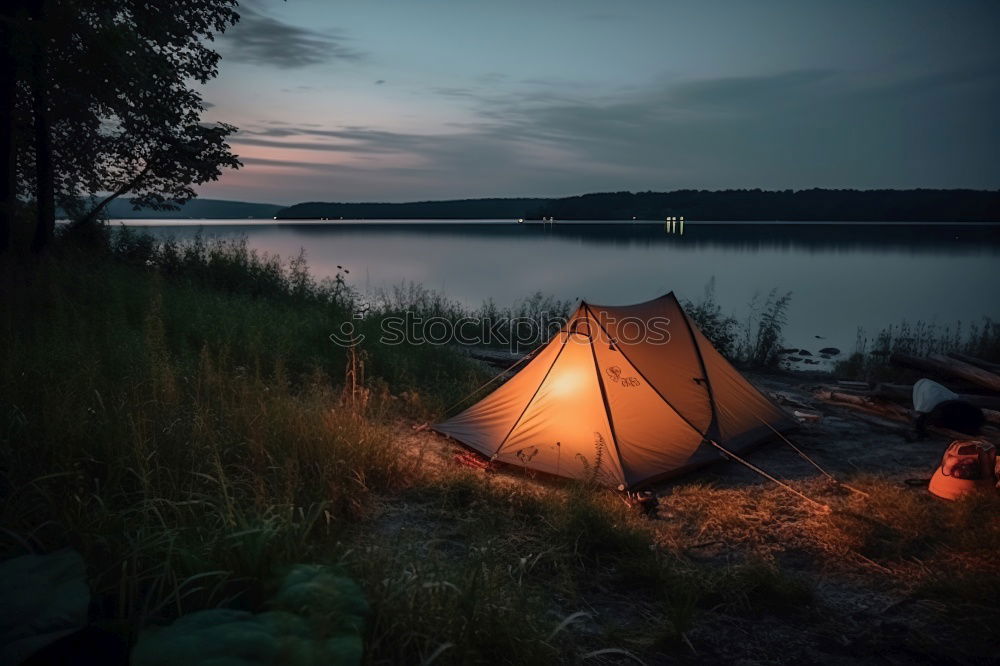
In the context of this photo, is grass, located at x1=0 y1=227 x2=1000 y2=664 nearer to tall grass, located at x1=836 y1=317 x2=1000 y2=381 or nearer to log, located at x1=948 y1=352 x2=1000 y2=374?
log, located at x1=948 y1=352 x2=1000 y2=374

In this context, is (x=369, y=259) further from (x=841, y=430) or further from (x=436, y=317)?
(x=841, y=430)

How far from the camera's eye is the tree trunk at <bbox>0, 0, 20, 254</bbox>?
9805mm

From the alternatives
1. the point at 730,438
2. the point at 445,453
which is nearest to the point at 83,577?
the point at 445,453

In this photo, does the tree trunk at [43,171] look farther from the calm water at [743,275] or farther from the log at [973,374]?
the log at [973,374]

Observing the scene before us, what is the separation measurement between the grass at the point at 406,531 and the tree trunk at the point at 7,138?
5.00 metres

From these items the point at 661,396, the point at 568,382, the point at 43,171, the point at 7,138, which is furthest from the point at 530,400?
the point at 43,171

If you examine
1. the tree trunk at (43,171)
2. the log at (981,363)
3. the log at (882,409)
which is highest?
the tree trunk at (43,171)

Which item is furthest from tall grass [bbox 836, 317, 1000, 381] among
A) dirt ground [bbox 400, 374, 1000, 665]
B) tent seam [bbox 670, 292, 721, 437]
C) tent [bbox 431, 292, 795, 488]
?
tent seam [bbox 670, 292, 721, 437]

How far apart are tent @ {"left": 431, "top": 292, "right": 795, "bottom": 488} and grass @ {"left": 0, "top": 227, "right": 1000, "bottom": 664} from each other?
36cm

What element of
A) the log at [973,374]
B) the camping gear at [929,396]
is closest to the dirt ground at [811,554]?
the camping gear at [929,396]

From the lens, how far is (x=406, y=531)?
4191mm

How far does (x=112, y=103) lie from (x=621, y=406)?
1066 centimetres

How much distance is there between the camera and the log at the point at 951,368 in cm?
792

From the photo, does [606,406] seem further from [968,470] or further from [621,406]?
[968,470]
